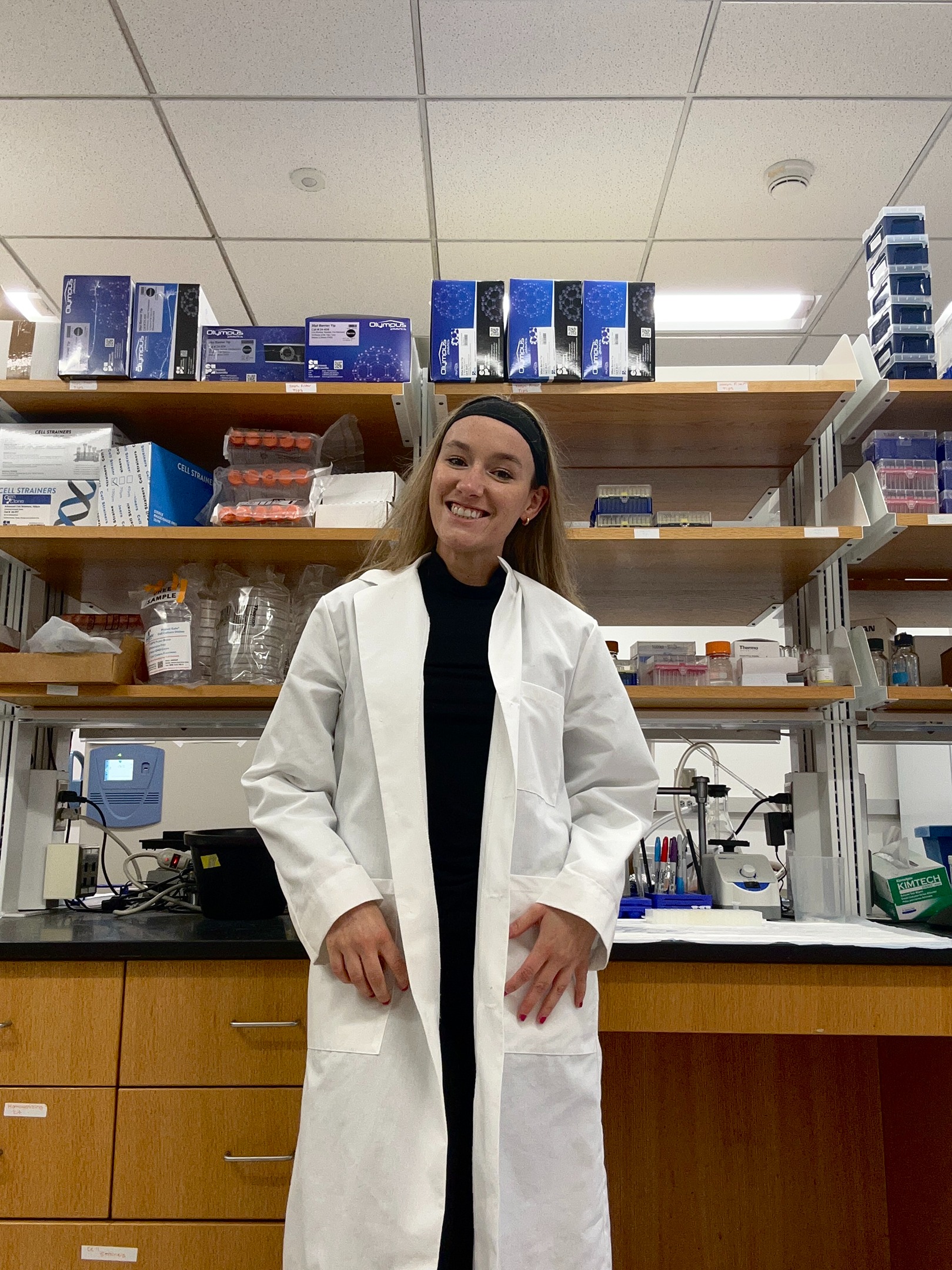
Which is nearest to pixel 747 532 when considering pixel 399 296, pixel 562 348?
pixel 562 348

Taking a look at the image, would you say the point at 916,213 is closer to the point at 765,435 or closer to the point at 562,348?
the point at 765,435

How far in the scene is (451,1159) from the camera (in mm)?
1203

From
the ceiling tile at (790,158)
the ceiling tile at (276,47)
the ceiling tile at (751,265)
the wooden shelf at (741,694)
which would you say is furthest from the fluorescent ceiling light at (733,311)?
the wooden shelf at (741,694)

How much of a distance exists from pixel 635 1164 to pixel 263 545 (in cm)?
158

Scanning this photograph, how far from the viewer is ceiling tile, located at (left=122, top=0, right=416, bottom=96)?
243cm

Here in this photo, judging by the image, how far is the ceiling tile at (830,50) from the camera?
7.93ft

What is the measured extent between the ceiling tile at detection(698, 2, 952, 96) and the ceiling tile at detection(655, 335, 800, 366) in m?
1.17

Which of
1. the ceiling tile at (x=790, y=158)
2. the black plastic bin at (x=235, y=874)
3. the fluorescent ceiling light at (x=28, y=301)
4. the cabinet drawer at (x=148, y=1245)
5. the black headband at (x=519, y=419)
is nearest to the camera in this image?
the black headband at (x=519, y=419)

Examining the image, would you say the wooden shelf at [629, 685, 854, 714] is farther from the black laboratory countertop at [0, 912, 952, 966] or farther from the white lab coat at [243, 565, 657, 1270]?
the white lab coat at [243, 565, 657, 1270]

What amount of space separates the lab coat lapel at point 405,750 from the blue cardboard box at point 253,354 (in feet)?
3.29

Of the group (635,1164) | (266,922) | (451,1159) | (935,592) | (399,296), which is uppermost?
(399,296)

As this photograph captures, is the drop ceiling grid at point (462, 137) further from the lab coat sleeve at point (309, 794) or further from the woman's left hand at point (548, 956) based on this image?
the woman's left hand at point (548, 956)

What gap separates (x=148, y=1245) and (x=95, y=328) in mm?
1813

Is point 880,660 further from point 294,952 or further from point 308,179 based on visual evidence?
point 308,179
